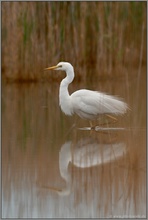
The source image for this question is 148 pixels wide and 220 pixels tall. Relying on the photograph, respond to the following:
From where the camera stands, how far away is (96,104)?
6.97 metres

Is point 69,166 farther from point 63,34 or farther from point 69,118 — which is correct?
point 63,34

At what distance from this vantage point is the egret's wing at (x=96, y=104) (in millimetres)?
6953

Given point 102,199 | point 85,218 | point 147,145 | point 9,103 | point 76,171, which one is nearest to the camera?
point 85,218

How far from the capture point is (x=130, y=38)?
37.7 feet

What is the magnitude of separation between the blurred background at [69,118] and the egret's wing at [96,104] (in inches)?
8.8

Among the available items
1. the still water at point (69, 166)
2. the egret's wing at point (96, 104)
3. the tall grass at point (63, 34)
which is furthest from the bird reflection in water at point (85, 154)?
the tall grass at point (63, 34)

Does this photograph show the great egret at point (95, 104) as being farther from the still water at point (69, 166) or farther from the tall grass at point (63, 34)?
the tall grass at point (63, 34)

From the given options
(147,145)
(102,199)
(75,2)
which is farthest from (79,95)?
(75,2)

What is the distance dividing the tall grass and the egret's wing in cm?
326

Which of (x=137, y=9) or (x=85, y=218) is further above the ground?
(x=137, y=9)

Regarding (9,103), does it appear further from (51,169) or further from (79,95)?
(51,169)

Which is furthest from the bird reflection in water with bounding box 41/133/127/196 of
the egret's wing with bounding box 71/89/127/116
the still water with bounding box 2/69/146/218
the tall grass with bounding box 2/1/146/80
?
the tall grass with bounding box 2/1/146/80

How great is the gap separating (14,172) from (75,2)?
5686mm

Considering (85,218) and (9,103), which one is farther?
(9,103)
